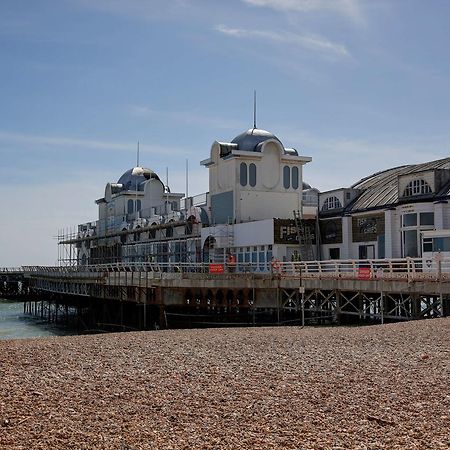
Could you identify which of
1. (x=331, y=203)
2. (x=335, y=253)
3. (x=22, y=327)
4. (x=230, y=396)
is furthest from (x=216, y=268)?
(x=230, y=396)

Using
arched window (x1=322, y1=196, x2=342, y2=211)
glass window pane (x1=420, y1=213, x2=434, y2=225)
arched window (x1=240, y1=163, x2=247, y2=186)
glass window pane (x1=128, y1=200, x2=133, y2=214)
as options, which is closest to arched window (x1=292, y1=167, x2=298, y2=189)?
arched window (x1=240, y1=163, x2=247, y2=186)

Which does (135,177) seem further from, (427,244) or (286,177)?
(427,244)

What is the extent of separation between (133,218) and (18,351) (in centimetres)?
5693

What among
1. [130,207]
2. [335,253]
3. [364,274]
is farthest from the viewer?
[130,207]

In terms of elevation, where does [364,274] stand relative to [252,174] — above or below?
below

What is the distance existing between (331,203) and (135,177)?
35470 millimetres

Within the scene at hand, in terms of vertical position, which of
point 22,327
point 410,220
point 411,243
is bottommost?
point 22,327

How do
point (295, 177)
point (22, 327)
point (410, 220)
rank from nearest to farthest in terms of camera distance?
point (410, 220) < point (22, 327) < point (295, 177)

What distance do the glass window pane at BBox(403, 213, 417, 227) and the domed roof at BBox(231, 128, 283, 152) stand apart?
1562cm

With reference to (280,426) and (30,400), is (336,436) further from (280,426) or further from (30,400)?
(30,400)

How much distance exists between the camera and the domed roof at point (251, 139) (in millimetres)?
50719

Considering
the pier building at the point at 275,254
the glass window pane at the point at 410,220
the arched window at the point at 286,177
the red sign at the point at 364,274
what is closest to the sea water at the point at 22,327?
the pier building at the point at 275,254

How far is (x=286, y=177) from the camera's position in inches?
2050

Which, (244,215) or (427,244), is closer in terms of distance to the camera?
(427,244)
